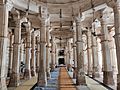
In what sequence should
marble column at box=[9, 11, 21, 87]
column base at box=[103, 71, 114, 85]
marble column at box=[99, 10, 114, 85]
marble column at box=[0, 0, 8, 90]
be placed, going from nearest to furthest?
1. marble column at box=[0, 0, 8, 90]
2. column base at box=[103, 71, 114, 85]
3. marble column at box=[99, 10, 114, 85]
4. marble column at box=[9, 11, 21, 87]

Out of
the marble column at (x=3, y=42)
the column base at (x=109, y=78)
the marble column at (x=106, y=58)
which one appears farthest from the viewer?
the marble column at (x=106, y=58)

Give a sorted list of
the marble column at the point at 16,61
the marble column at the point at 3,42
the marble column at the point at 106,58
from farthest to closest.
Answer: the marble column at the point at 16,61 → the marble column at the point at 106,58 → the marble column at the point at 3,42

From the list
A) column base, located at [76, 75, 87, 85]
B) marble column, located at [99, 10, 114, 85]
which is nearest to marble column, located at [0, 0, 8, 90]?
column base, located at [76, 75, 87, 85]

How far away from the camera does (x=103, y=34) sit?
1192 cm

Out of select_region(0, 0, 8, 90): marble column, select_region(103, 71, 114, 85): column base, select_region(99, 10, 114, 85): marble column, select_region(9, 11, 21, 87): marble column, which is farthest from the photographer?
select_region(9, 11, 21, 87): marble column

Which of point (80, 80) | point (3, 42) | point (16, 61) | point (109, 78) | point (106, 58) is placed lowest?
point (80, 80)

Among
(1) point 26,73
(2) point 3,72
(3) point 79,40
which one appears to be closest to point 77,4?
(3) point 79,40

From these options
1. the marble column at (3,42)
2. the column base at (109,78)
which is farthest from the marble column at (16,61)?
the column base at (109,78)

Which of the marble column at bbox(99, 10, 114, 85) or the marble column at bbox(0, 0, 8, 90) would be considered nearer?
the marble column at bbox(0, 0, 8, 90)

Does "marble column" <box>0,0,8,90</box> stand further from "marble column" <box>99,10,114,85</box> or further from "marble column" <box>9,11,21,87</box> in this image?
"marble column" <box>99,10,114,85</box>

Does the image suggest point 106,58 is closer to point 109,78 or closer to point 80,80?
point 109,78

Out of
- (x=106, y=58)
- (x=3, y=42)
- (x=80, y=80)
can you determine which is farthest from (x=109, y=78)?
(x=3, y=42)

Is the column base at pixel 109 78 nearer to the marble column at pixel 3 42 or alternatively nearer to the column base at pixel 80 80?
the column base at pixel 80 80

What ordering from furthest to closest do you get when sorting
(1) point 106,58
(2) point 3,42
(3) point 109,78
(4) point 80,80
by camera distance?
(4) point 80,80, (1) point 106,58, (3) point 109,78, (2) point 3,42
